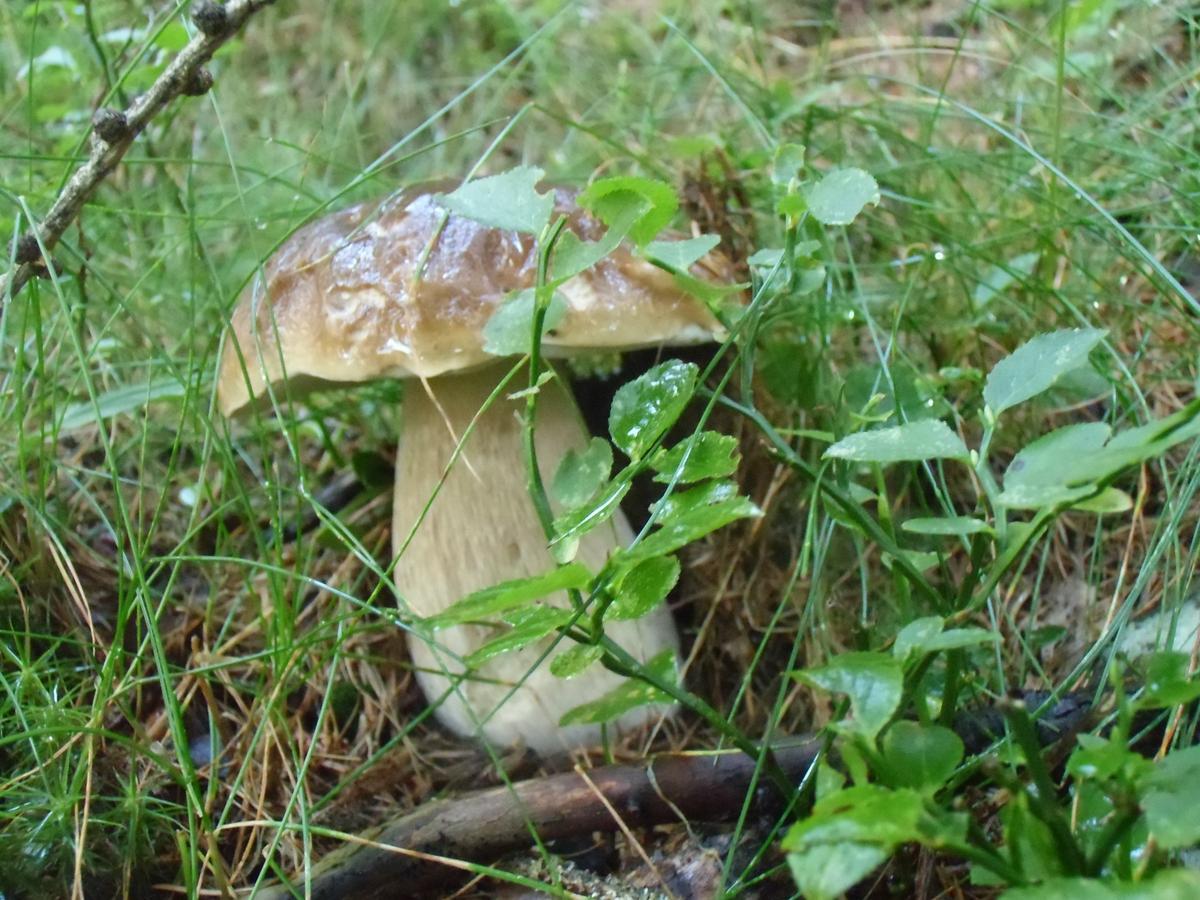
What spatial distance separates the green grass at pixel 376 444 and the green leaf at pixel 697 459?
163 mm

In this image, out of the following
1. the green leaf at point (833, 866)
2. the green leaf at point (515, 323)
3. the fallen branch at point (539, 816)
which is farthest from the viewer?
the fallen branch at point (539, 816)

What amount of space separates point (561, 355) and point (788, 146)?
0.43 m

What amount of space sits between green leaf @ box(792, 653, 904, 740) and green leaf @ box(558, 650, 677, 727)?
1.01 ft

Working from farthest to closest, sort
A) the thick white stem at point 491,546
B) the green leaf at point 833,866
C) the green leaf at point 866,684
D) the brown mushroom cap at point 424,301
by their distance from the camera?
the thick white stem at point 491,546 < the brown mushroom cap at point 424,301 < the green leaf at point 866,684 < the green leaf at point 833,866

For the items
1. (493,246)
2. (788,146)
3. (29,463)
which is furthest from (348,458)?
(788,146)

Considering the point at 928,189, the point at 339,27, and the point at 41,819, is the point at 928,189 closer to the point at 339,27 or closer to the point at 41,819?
the point at 41,819

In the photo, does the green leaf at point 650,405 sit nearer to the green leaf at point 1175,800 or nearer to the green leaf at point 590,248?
the green leaf at point 590,248

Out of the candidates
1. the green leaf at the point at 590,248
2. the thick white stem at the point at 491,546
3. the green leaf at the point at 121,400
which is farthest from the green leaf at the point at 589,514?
the green leaf at the point at 121,400

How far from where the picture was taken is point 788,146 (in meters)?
1.20

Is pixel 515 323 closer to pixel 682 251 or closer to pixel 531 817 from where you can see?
pixel 682 251

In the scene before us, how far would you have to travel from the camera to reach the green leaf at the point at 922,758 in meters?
0.84

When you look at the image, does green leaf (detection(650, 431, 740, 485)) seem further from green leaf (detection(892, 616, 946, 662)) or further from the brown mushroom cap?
the brown mushroom cap

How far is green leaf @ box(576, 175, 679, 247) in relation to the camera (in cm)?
97

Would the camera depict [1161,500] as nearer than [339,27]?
Yes
